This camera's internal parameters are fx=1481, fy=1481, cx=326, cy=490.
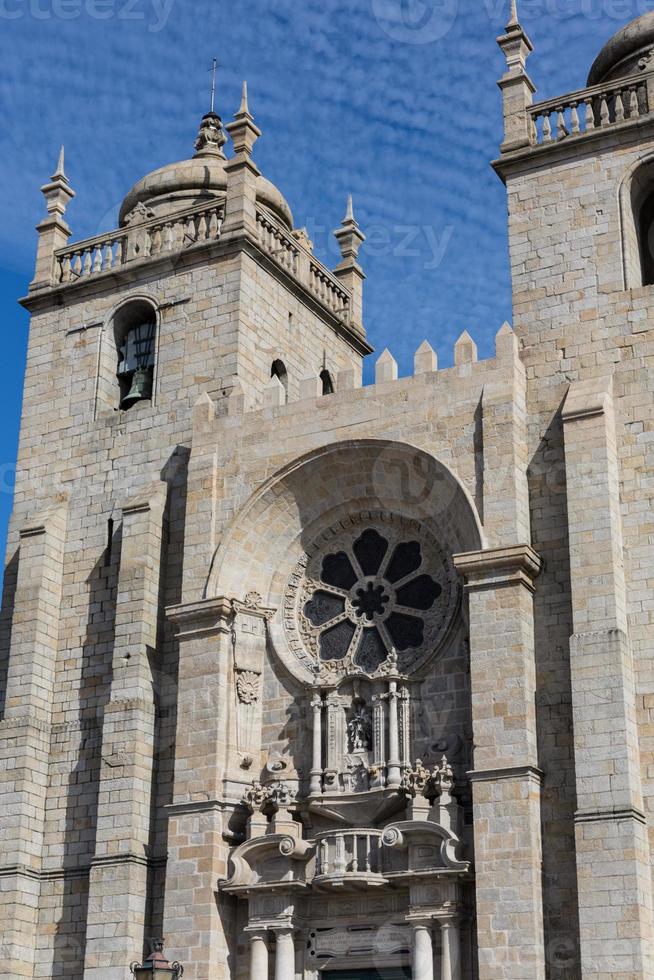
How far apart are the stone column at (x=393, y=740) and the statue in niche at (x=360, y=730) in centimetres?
50

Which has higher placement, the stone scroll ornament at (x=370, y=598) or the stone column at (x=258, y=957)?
the stone scroll ornament at (x=370, y=598)

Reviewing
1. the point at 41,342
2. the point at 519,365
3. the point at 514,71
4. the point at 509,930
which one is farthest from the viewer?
the point at 41,342

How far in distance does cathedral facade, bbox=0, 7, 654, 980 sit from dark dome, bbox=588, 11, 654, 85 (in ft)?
0.17

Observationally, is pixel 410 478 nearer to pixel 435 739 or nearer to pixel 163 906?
pixel 435 739

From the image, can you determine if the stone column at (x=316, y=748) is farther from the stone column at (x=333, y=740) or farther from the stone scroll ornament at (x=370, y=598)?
the stone scroll ornament at (x=370, y=598)

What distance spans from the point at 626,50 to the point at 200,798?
13.8 m

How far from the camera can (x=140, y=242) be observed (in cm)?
2602

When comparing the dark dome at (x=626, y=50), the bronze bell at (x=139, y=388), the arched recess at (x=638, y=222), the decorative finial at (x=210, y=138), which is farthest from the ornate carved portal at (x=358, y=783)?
the decorative finial at (x=210, y=138)

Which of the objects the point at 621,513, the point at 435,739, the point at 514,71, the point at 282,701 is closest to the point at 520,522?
the point at 621,513

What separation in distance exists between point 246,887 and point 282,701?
288cm

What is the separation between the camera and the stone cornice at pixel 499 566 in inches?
762

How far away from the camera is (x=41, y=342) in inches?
1040

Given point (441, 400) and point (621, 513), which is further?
point (441, 400)

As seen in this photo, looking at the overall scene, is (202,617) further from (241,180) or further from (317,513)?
(241,180)
